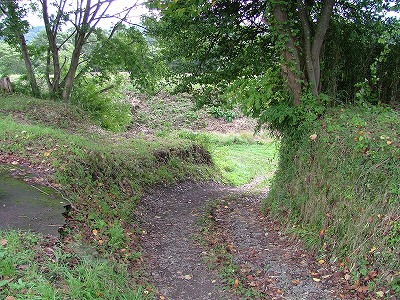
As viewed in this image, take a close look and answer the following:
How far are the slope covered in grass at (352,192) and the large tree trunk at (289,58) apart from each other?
975mm

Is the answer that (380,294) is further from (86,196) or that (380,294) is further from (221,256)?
(86,196)

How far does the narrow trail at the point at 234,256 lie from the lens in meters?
5.02

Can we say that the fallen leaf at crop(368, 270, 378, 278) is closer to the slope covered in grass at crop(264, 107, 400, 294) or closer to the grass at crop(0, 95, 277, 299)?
the slope covered in grass at crop(264, 107, 400, 294)

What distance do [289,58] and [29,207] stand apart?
5629 mm

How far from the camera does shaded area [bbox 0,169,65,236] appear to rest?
4832 mm

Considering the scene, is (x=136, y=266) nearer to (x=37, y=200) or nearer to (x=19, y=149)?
(x=37, y=200)

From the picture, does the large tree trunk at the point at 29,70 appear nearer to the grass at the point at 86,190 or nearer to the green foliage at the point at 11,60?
the grass at the point at 86,190

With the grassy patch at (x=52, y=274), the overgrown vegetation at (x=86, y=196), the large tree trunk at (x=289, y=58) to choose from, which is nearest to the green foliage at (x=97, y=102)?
the overgrown vegetation at (x=86, y=196)

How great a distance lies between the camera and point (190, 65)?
10.1 meters

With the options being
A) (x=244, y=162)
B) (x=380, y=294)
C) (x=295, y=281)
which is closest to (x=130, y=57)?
(x=244, y=162)

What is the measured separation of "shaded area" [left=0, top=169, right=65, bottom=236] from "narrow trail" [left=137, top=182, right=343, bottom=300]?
1.64 metres

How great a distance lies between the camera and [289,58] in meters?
7.57

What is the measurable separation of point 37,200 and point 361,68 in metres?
7.06

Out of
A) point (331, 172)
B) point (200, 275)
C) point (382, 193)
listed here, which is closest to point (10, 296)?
point (200, 275)
